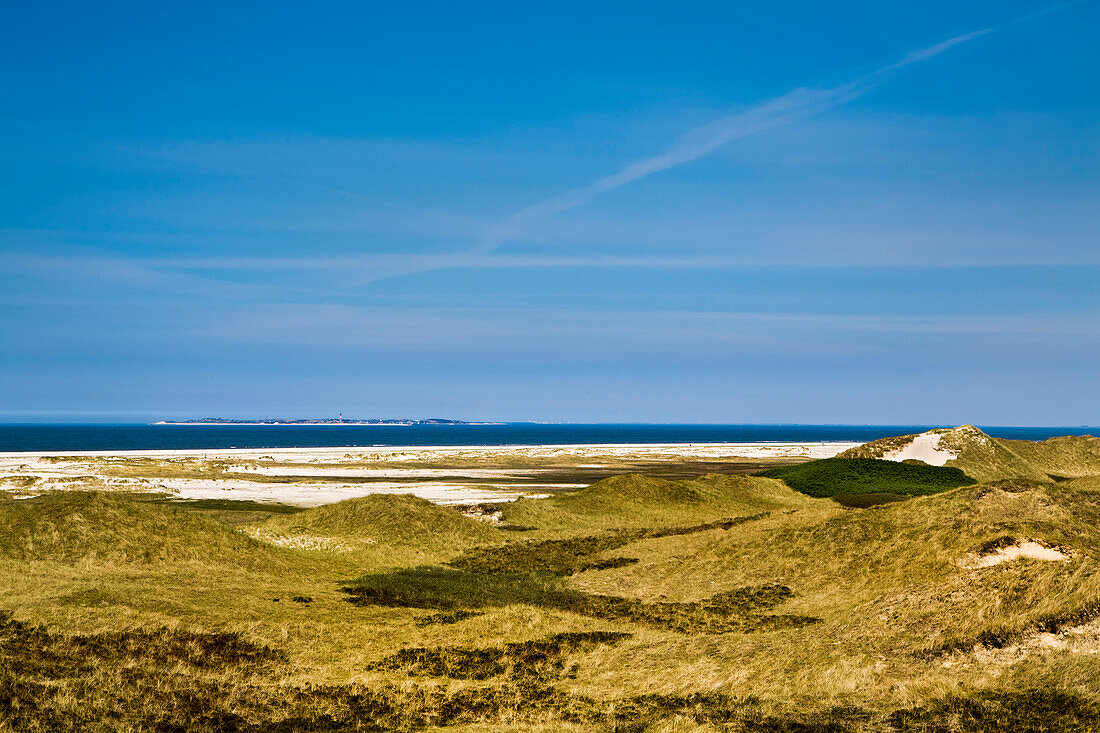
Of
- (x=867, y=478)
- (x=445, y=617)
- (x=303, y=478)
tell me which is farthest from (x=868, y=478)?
(x=303, y=478)

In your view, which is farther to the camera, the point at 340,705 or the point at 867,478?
the point at 867,478

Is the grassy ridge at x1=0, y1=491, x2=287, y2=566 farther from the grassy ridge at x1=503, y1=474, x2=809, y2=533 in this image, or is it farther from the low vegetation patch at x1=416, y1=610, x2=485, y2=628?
the grassy ridge at x1=503, y1=474, x2=809, y2=533

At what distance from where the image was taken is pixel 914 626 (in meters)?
18.3

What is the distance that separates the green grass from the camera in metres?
57.3

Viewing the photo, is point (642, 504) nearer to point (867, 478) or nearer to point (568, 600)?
point (568, 600)

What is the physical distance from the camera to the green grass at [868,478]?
188 feet

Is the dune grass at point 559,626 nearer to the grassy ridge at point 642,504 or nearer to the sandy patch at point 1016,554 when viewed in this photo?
the sandy patch at point 1016,554

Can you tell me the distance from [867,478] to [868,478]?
0.08 m

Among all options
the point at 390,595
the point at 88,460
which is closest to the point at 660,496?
the point at 390,595

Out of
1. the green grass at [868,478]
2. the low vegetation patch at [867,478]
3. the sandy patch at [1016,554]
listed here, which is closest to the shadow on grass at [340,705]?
the sandy patch at [1016,554]

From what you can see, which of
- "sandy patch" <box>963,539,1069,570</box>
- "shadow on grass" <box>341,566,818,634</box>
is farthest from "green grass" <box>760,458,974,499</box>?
"shadow on grass" <box>341,566,818,634</box>

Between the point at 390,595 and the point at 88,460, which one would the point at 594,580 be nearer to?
the point at 390,595

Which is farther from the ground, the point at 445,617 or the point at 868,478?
the point at 445,617

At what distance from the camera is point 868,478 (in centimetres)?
6266
